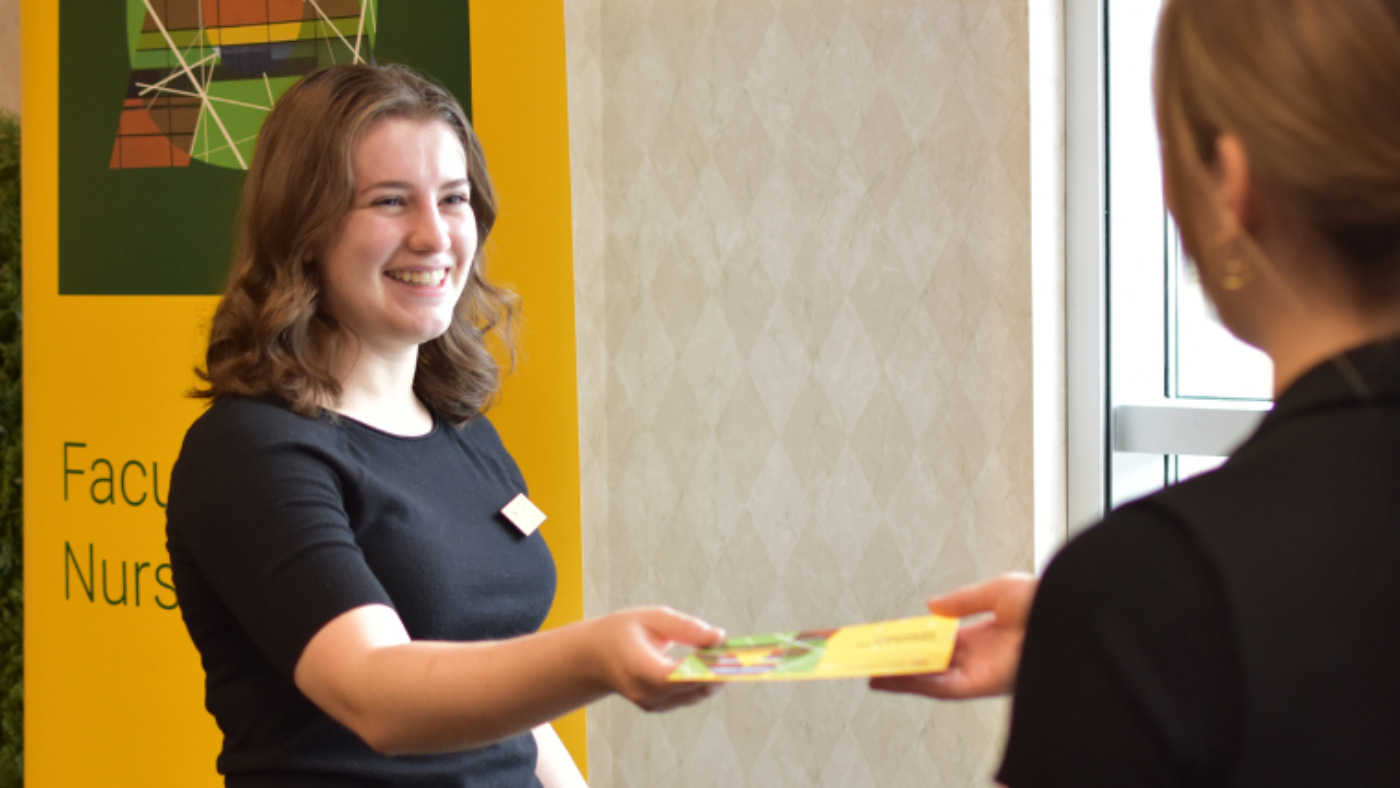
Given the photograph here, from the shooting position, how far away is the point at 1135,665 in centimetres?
65

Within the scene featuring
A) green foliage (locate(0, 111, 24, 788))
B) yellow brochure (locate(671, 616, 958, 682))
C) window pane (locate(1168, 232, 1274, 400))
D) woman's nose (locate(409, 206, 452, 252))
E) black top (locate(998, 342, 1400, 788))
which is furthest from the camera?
green foliage (locate(0, 111, 24, 788))

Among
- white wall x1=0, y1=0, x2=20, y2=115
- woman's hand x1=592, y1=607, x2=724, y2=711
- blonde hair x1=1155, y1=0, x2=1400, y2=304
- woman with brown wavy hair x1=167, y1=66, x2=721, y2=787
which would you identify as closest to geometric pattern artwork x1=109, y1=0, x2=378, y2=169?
woman with brown wavy hair x1=167, y1=66, x2=721, y2=787

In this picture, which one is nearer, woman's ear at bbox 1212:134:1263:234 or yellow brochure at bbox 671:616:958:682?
woman's ear at bbox 1212:134:1263:234

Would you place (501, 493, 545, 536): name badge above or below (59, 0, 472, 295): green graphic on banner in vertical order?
below

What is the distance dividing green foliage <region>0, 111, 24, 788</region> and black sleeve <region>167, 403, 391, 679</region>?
2.68 metres

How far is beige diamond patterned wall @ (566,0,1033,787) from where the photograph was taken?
2592 millimetres

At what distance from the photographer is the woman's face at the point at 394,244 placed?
5.36ft

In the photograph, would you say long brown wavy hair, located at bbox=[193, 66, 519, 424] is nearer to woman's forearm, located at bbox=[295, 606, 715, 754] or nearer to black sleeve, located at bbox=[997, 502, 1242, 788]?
woman's forearm, located at bbox=[295, 606, 715, 754]

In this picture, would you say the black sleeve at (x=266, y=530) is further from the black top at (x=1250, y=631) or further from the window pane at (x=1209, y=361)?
the window pane at (x=1209, y=361)

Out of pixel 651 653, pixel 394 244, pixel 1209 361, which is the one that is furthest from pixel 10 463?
pixel 1209 361

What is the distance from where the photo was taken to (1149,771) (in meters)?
0.64

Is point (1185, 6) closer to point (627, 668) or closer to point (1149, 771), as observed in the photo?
point (1149, 771)

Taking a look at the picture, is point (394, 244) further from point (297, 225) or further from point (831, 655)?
point (831, 655)

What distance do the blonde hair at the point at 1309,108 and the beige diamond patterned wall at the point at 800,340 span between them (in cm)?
186
